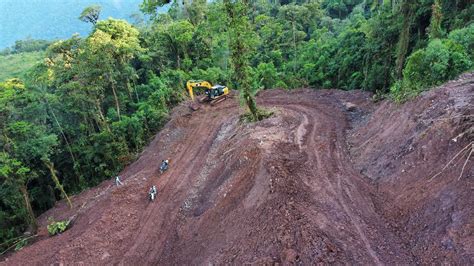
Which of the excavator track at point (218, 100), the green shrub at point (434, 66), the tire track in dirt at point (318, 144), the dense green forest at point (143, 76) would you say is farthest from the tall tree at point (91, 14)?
the green shrub at point (434, 66)

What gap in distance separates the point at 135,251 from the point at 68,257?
8.38ft

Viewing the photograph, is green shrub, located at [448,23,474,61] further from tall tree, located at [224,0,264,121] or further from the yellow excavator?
the yellow excavator

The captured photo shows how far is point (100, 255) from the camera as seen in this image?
14.6 metres

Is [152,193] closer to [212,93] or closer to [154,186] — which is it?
[154,186]

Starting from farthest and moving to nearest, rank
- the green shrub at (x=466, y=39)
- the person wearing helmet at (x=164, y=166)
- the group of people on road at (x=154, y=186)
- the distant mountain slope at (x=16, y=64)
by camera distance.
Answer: the distant mountain slope at (x=16, y=64), the person wearing helmet at (x=164, y=166), the group of people on road at (x=154, y=186), the green shrub at (x=466, y=39)

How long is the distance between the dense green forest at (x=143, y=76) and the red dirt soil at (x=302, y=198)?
8.36ft

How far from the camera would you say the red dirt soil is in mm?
10219

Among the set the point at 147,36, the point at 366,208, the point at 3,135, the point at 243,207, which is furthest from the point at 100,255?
the point at 147,36

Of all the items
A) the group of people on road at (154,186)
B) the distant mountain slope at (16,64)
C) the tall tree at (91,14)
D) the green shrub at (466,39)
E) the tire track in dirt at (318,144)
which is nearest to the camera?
the tire track in dirt at (318,144)

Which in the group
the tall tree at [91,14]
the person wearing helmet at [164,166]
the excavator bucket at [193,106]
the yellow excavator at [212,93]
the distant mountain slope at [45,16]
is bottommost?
the person wearing helmet at [164,166]

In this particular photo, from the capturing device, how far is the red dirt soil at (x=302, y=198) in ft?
33.5

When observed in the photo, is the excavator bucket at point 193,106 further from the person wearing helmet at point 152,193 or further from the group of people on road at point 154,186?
the person wearing helmet at point 152,193

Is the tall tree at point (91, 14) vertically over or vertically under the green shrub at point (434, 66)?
over

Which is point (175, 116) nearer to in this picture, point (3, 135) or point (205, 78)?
point (205, 78)
